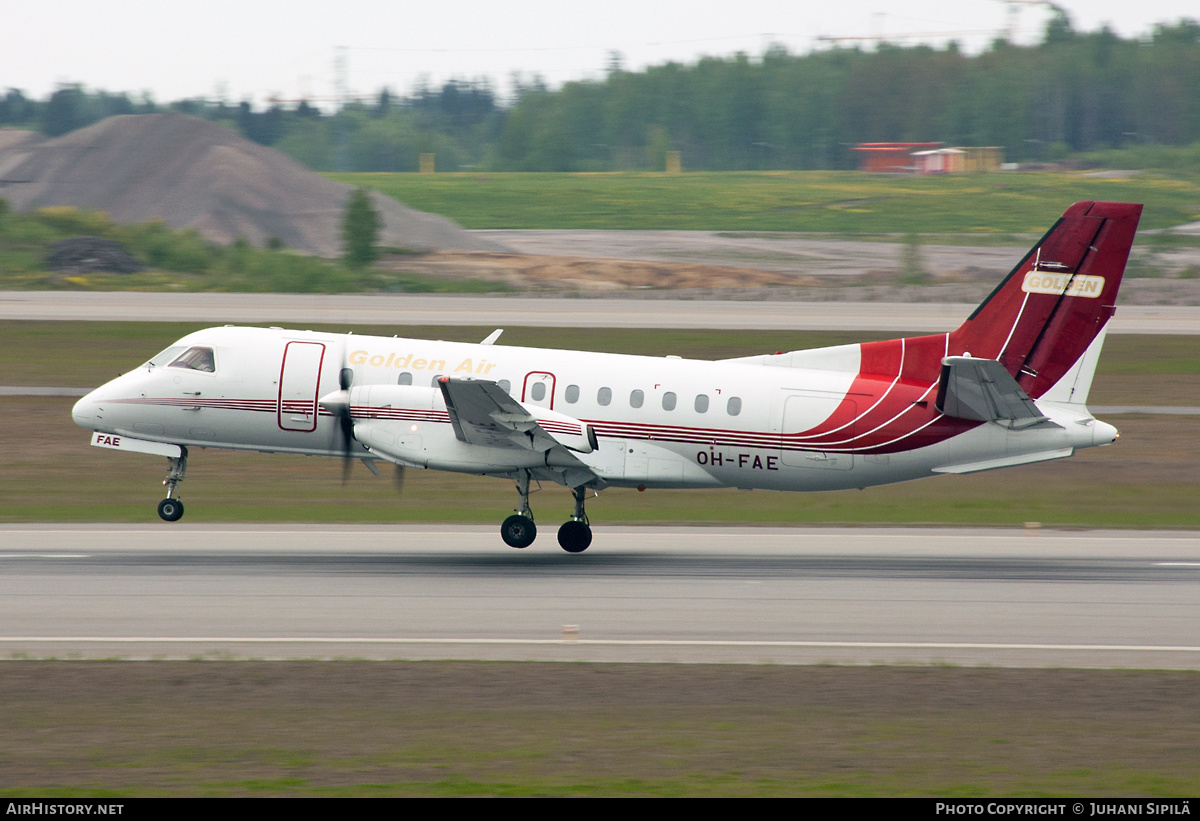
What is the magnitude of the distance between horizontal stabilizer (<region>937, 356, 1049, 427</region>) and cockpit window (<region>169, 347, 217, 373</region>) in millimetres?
12515

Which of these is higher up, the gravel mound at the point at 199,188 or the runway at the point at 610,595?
the gravel mound at the point at 199,188

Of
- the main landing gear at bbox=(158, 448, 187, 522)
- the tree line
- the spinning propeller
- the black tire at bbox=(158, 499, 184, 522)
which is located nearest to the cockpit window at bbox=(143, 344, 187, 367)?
the main landing gear at bbox=(158, 448, 187, 522)

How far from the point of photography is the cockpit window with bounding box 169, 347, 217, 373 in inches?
868

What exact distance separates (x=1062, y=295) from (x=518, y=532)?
9.73 metres

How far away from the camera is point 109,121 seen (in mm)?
90938

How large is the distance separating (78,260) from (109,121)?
1208 inches

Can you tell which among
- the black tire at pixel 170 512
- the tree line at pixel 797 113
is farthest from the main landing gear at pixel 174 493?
the tree line at pixel 797 113

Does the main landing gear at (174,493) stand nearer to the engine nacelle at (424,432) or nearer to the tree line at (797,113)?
the engine nacelle at (424,432)

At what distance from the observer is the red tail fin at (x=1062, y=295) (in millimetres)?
20266

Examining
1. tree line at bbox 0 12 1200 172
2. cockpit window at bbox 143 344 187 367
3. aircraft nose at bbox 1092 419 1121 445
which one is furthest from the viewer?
tree line at bbox 0 12 1200 172

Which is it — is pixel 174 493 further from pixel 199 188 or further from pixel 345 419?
pixel 199 188

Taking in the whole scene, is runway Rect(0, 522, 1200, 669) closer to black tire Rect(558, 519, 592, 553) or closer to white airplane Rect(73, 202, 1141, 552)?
black tire Rect(558, 519, 592, 553)

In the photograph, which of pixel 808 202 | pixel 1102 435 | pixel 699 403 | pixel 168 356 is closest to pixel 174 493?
pixel 168 356

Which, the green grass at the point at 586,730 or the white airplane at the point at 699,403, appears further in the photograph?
the white airplane at the point at 699,403
